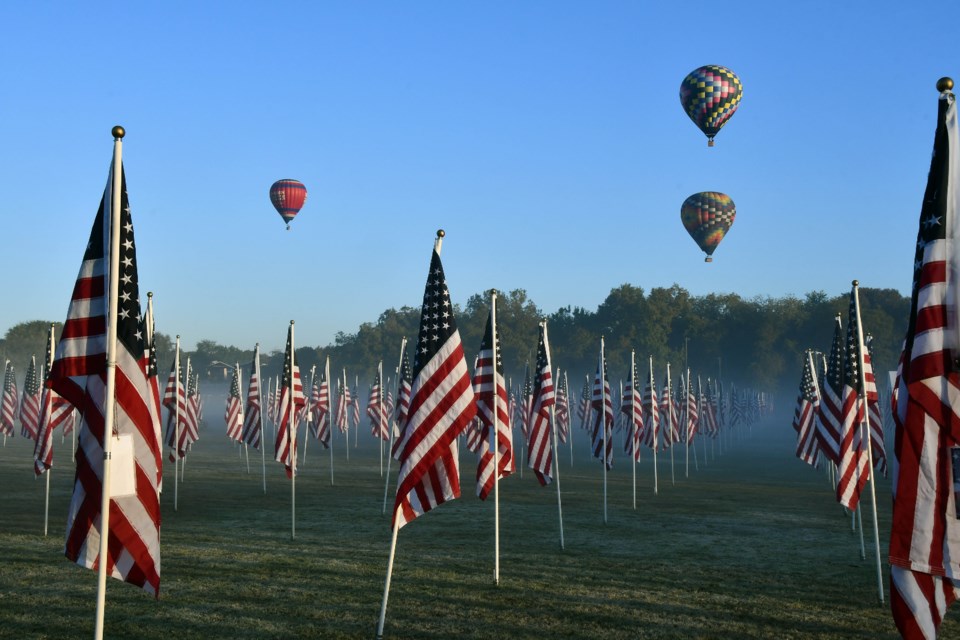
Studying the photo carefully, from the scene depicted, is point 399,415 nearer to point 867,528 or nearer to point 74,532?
point 867,528

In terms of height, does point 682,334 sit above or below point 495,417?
above

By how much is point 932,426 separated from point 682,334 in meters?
130

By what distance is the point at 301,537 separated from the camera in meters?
20.4

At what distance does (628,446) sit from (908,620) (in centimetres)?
2419

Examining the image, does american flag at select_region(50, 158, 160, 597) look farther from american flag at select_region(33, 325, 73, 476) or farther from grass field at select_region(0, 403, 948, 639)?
american flag at select_region(33, 325, 73, 476)

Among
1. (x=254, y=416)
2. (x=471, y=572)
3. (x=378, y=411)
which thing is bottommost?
(x=471, y=572)

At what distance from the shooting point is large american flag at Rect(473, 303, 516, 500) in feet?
53.2

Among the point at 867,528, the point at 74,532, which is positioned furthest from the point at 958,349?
the point at 867,528

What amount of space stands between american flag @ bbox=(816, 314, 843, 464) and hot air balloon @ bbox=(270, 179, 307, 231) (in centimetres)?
5385

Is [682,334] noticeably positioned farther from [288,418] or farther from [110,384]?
[110,384]

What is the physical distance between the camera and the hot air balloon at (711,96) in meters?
47.9

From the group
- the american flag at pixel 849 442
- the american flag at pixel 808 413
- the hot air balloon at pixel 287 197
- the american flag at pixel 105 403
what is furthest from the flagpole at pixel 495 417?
the hot air balloon at pixel 287 197

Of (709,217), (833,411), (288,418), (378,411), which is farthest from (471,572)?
(709,217)

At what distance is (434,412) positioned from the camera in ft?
36.9
